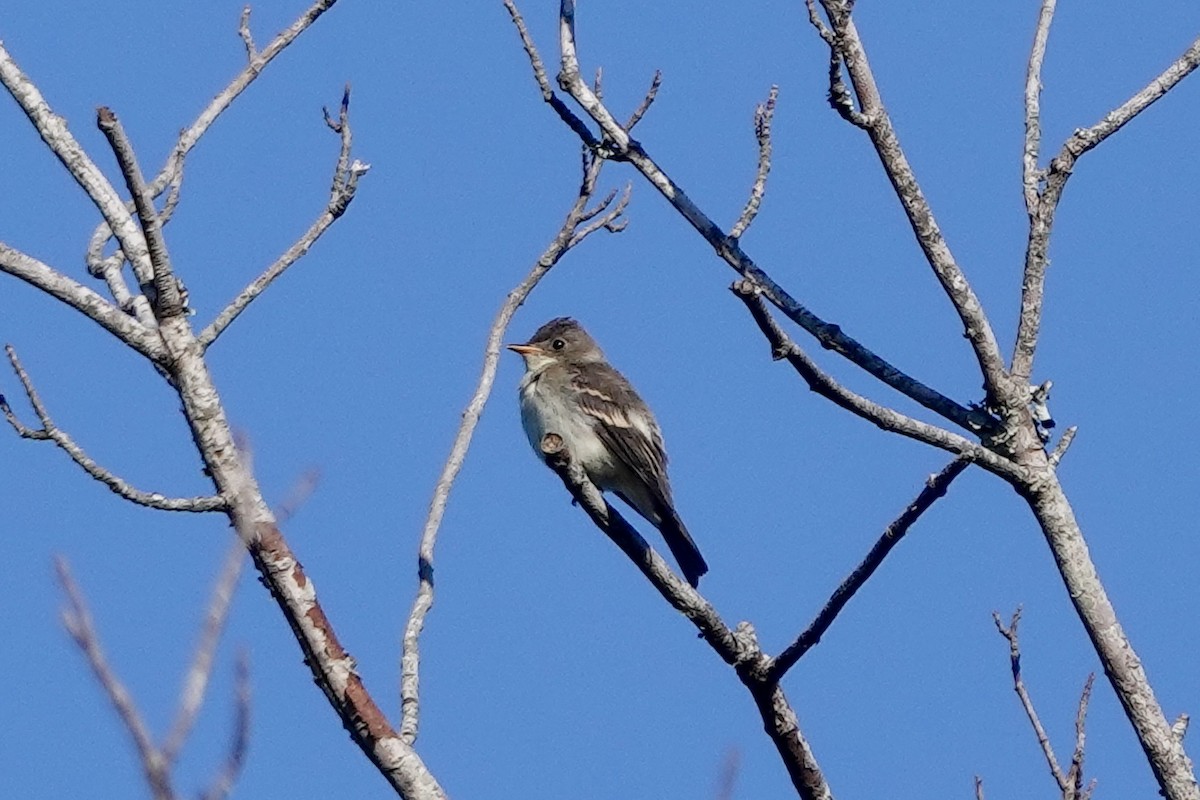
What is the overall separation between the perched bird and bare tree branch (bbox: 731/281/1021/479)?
5762 mm

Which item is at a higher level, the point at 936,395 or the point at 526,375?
the point at 526,375

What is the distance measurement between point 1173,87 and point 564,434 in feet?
21.0

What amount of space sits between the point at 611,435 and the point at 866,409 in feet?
20.5

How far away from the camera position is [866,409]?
5664mm

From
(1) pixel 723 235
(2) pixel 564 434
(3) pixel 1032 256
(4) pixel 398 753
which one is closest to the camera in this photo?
(4) pixel 398 753

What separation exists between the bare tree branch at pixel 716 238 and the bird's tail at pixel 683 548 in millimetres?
4822

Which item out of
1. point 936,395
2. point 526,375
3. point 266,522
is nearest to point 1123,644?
point 936,395

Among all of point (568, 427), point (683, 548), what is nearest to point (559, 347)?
point (568, 427)

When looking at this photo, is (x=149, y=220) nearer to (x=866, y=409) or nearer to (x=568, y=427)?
(x=866, y=409)

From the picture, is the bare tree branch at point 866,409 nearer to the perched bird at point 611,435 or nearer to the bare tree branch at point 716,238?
the bare tree branch at point 716,238

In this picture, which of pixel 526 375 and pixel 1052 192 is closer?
pixel 1052 192

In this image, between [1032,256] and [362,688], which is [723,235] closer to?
[1032,256]

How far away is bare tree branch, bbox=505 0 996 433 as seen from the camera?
5797mm

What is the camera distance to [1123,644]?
18.0 ft
